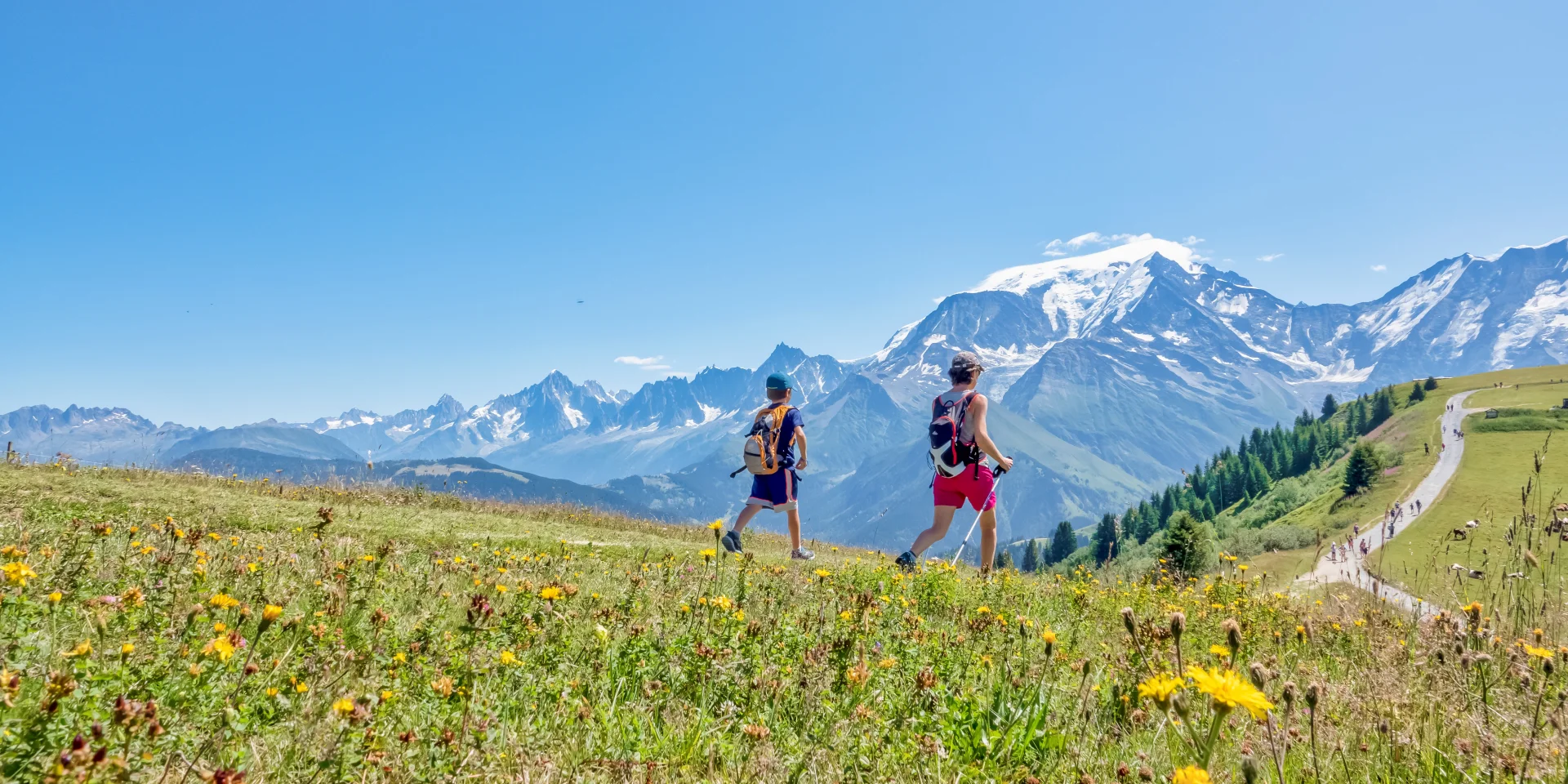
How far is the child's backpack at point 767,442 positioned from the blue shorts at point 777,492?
0.13 metres

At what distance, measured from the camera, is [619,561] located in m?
9.52

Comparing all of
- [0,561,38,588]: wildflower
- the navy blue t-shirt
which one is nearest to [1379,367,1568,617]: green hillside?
[0,561,38,588]: wildflower

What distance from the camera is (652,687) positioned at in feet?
10.8

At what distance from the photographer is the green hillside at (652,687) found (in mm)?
2250

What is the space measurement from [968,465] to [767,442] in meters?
3.35

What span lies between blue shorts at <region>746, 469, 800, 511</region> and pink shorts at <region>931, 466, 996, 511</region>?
2434 millimetres

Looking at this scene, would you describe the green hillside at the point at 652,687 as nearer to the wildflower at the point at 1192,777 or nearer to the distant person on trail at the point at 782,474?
the wildflower at the point at 1192,777

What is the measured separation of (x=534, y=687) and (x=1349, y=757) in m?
3.81

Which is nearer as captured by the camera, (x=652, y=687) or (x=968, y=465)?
(x=652, y=687)

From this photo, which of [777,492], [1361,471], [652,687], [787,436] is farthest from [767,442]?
[1361,471]

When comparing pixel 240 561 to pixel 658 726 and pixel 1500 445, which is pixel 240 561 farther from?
pixel 1500 445

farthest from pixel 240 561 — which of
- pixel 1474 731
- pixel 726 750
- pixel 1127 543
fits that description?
pixel 1127 543

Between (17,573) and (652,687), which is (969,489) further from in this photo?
(17,573)

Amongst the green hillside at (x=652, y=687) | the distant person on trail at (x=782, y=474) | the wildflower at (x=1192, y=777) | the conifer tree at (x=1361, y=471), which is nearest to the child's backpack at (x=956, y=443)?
the distant person on trail at (x=782, y=474)
